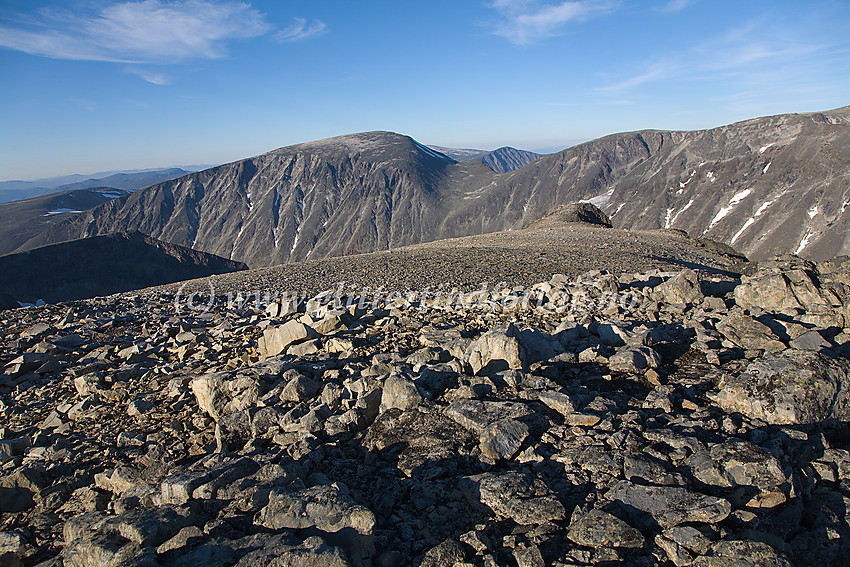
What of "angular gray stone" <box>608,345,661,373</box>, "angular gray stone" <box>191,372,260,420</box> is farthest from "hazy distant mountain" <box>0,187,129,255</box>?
"angular gray stone" <box>608,345,661,373</box>

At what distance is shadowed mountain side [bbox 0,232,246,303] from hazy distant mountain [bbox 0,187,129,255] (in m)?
92.1

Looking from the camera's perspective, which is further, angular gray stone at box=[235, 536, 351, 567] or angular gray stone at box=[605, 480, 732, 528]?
angular gray stone at box=[605, 480, 732, 528]

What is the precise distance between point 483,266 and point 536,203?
174 meters

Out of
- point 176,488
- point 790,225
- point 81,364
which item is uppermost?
Answer: point 176,488

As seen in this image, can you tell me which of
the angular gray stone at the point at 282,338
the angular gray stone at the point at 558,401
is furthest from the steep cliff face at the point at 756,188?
the angular gray stone at the point at 282,338

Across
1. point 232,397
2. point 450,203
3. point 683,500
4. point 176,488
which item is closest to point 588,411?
point 683,500

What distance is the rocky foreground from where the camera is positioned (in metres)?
3.40

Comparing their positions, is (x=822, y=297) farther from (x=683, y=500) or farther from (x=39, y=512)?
(x=39, y=512)

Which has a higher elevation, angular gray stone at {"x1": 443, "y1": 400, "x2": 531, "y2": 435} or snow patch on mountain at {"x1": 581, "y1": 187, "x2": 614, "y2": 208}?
angular gray stone at {"x1": 443, "y1": 400, "x2": 531, "y2": 435}

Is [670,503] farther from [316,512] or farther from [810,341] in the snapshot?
[810,341]

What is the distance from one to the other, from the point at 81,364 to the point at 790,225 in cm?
13950

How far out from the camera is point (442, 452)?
4.62m

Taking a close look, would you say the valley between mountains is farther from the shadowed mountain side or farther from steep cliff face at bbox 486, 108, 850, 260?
steep cliff face at bbox 486, 108, 850, 260

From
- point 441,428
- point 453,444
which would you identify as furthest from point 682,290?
point 453,444
